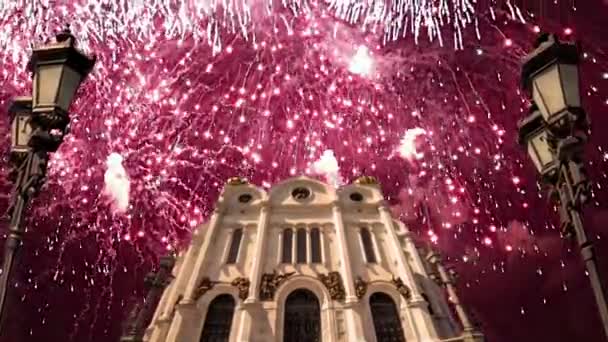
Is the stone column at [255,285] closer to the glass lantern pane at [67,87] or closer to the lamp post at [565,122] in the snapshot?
the glass lantern pane at [67,87]

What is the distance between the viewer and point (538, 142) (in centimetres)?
809

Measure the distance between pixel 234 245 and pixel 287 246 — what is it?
318 centimetres

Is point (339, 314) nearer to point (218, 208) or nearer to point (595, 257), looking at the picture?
point (218, 208)

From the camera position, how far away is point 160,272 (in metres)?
26.4

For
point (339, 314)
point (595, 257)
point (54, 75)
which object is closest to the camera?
point (595, 257)

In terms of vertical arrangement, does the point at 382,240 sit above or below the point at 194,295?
above

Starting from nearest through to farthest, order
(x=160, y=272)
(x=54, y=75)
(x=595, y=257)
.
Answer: (x=595, y=257) → (x=54, y=75) → (x=160, y=272)

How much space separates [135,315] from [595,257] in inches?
901

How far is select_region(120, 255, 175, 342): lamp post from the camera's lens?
23234 millimetres

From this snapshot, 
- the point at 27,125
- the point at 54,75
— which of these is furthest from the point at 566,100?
the point at 27,125

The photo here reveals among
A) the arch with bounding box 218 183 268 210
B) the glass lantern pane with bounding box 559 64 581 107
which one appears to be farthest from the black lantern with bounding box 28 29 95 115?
the arch with bounding box 218 183 268 210

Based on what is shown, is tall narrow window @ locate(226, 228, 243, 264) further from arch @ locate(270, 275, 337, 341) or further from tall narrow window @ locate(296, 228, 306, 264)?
arch @ locate(270, 275, 337, 341)

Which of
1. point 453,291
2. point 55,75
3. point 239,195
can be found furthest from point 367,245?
point 55,75

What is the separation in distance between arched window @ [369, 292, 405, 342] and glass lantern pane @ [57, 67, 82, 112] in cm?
2010
